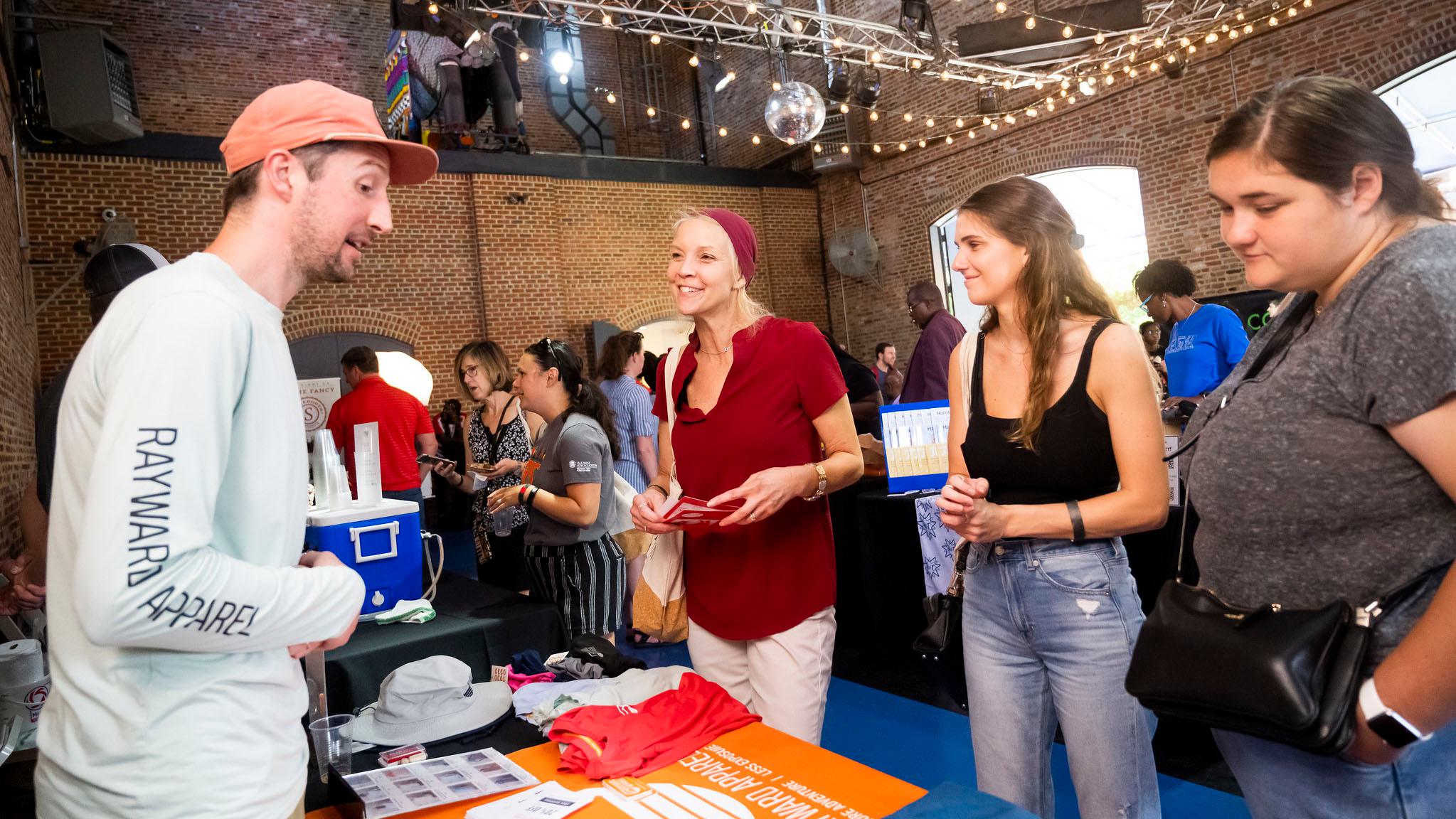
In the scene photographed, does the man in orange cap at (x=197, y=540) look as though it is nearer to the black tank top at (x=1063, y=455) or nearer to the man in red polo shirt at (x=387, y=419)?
the black tank top at (x=1063, y=455)

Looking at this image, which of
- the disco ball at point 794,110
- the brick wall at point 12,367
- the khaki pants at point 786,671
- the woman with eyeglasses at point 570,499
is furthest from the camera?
the disco ball at point 794,110

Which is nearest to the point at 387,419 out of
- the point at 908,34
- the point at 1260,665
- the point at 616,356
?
the point at 616,356

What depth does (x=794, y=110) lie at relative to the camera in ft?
25.7

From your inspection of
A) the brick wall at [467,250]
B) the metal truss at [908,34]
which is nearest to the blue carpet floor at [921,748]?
the metal truss at [908,34]

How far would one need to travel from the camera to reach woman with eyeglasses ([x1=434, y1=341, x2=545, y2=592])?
12.5 feet

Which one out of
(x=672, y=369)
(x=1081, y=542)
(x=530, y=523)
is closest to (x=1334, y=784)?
(x=1081, y=542)

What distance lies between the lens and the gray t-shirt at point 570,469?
127 inches

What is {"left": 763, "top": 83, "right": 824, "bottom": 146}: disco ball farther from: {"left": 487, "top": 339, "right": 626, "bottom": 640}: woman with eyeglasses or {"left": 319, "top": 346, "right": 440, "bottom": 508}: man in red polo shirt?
{"left": 487, "top": 339, "right": 626, "bottom": 640}: woman with eyeglasses

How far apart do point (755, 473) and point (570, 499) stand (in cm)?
151

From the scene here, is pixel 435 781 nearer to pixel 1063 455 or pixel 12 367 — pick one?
pixel 1063 455

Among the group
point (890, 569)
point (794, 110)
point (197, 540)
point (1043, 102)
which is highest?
point (1043, 102)

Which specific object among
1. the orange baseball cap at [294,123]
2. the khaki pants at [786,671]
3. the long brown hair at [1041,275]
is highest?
the orange baseball cap at [294,123]

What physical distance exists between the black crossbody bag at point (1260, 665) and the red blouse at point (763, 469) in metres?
0.91

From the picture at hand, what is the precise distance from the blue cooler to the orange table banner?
89 centimetres
